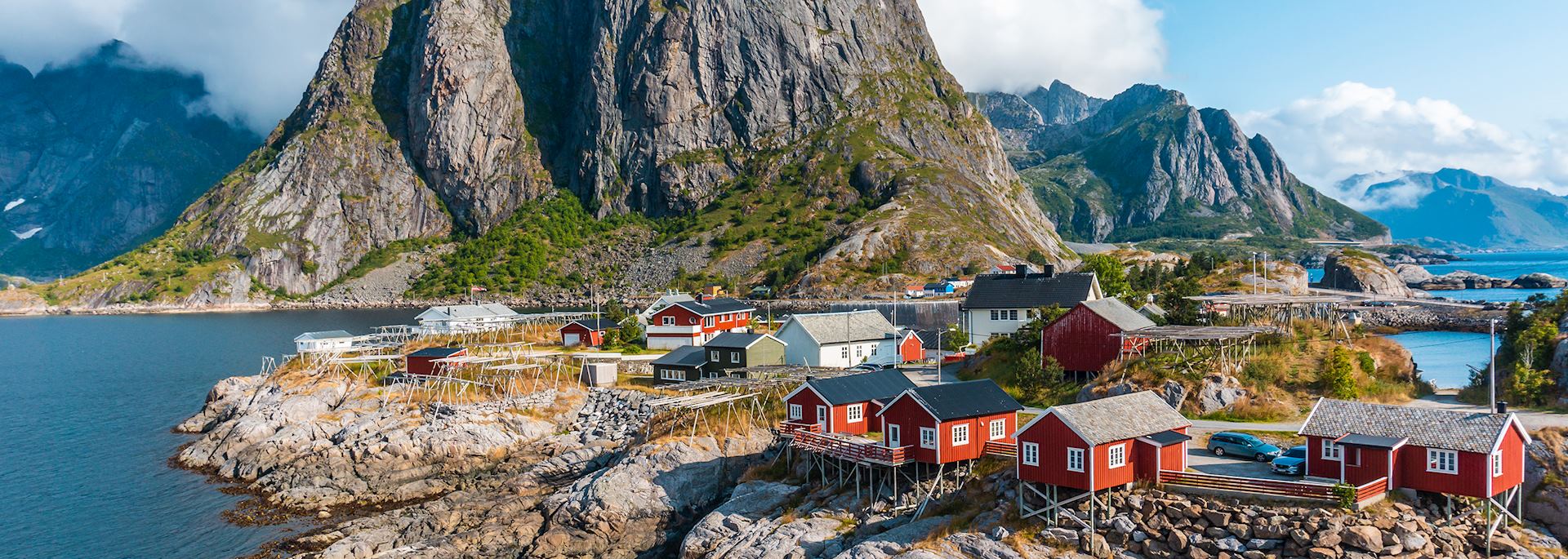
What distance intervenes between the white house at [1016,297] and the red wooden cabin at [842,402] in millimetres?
21134

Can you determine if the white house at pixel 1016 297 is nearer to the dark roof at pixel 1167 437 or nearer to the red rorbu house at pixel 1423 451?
the dark roof at pixel 1167 437

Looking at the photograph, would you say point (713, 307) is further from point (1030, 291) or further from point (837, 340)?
point (1030, 291)

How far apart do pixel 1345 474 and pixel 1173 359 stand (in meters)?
16.4

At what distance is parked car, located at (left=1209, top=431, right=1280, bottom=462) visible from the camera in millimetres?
33000

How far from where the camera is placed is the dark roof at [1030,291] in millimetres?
61875

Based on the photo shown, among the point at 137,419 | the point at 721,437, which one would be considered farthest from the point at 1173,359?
the point at 137,419

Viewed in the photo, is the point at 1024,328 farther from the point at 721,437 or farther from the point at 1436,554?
the point at 1436,554

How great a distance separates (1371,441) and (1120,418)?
283 inches

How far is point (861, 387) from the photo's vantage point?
4347 cm

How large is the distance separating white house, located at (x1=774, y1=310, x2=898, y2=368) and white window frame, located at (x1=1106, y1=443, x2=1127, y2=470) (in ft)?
114

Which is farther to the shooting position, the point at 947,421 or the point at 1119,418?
the point at 947,421

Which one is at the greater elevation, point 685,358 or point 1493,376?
point 1493,376

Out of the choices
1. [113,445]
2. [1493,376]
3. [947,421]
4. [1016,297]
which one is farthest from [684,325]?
[1493,376]

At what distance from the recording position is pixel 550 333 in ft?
301
